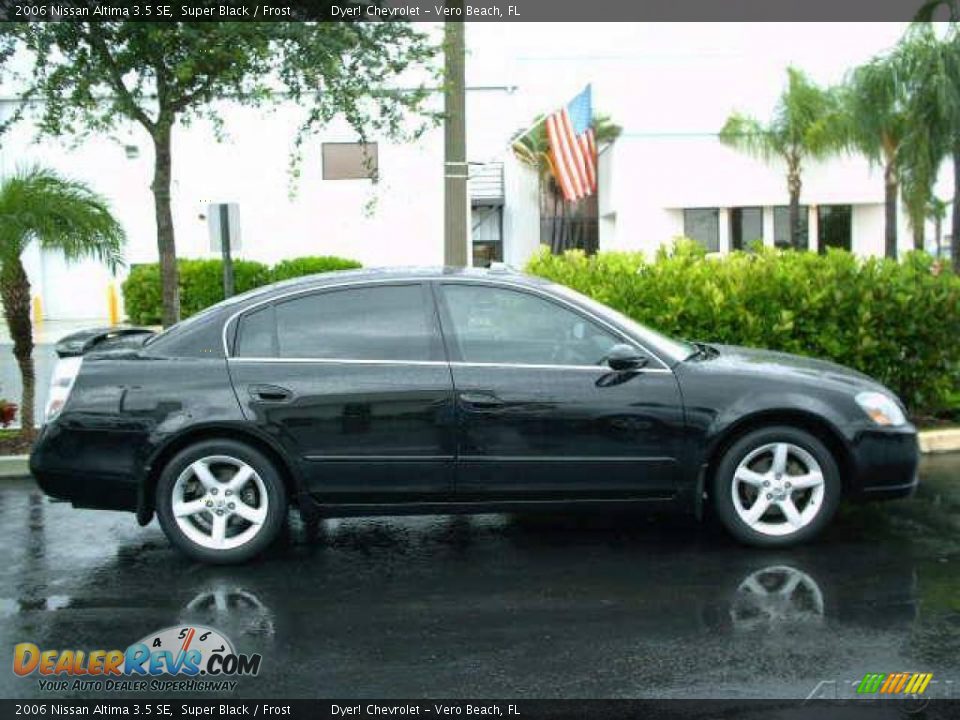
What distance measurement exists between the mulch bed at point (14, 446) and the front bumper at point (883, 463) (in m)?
6.64

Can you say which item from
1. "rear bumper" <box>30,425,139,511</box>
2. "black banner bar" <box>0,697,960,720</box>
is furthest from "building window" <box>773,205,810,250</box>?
"black banner bar" <box>0,697,960,720</box>

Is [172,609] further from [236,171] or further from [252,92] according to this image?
[236,171]

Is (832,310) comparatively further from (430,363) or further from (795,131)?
(795,131)

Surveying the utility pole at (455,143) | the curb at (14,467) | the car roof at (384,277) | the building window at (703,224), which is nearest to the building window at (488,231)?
the building window at (703,224)

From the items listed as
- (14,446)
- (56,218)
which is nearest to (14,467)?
(14,446)

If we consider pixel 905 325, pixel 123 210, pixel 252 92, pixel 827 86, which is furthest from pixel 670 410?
pixel 123 210

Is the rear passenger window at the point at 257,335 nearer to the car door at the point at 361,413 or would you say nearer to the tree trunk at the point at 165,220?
the car door at the point at 361,413

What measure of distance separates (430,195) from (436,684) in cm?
2756

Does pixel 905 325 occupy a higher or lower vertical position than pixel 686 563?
higher

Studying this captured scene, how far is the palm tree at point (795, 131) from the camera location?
90.7ft

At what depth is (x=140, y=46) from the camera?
9.12 metres

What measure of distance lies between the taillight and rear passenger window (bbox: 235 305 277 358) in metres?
0.90

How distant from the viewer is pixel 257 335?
5922mm

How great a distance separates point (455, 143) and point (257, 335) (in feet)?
15.6
